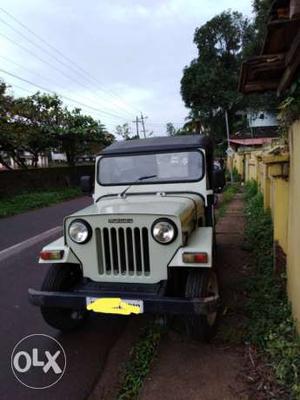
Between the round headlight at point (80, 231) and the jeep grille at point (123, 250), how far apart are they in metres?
0.09

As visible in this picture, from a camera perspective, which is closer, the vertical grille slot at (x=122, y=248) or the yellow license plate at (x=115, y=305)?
the yellow license plate at (x=115, y=305)

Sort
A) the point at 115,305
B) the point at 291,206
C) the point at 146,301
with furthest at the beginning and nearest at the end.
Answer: the point at 291,206
the point at 115,305
the point at 146,301

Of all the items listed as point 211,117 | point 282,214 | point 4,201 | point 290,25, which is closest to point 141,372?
point 282,214

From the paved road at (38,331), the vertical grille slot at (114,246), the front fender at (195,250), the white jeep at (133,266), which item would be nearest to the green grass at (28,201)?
the paved road at (38,331)

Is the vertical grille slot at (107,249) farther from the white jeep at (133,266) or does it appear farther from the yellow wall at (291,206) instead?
the yellow wall at (291,206)

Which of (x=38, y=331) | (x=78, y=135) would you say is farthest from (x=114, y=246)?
(x=78, y=135)

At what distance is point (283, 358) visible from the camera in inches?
128

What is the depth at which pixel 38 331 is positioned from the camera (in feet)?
14.3

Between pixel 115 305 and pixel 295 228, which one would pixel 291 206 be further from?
pixel 115 305

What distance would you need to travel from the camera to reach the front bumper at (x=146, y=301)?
129 inches

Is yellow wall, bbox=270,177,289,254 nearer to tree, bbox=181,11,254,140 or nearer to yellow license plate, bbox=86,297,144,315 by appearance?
yellow license plate, bbox=86,297,144,315

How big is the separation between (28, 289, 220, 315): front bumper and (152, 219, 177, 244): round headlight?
51 centimetres

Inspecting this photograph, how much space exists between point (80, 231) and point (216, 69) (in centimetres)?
3656

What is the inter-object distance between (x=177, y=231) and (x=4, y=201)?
47.7ft
